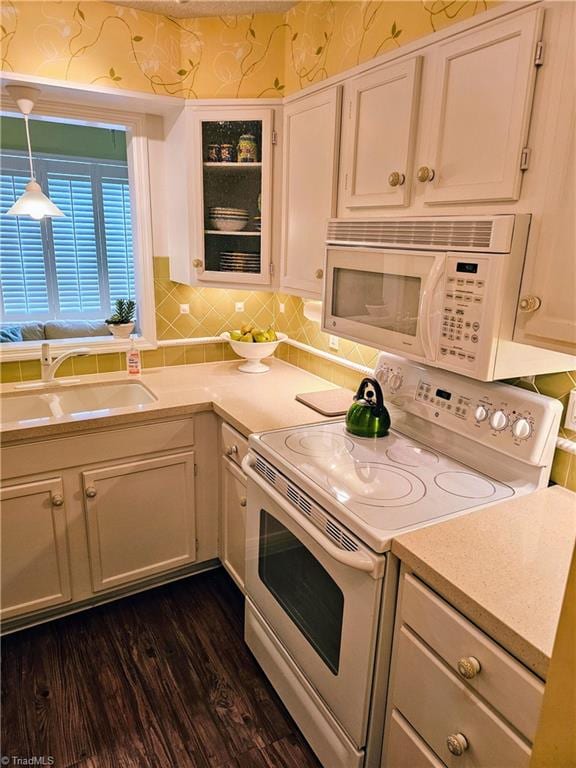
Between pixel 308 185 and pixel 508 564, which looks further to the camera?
pixel 308 185

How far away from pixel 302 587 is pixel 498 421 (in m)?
0.76

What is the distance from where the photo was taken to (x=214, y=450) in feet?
7.40

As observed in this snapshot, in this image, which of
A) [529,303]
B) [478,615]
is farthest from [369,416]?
[478,615]

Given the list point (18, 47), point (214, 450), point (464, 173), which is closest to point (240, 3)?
point (18, 47)

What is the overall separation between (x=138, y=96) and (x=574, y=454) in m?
2.12

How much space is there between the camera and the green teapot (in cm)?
174

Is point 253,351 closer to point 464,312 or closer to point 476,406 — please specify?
point 476,406

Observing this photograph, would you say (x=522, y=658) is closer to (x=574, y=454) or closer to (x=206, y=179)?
(x=574, y=454)

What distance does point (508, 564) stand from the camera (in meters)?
1.10

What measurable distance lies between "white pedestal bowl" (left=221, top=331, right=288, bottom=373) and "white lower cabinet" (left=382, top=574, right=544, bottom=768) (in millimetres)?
1528

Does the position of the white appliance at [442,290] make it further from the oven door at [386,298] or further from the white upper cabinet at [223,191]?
the white upper cabinet at [223,191]

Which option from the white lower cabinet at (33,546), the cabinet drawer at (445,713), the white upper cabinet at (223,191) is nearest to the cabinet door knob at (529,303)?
the cabinet drawer at (445,713)

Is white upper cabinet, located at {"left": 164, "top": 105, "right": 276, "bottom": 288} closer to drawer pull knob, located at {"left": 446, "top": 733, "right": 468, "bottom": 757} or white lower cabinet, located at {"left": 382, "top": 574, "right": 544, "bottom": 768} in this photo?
white lower cabinet, located at {"left": 382, "top": 574, "right": 544, "bottom": 768}

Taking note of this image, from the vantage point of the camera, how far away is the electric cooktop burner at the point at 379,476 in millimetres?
1304
